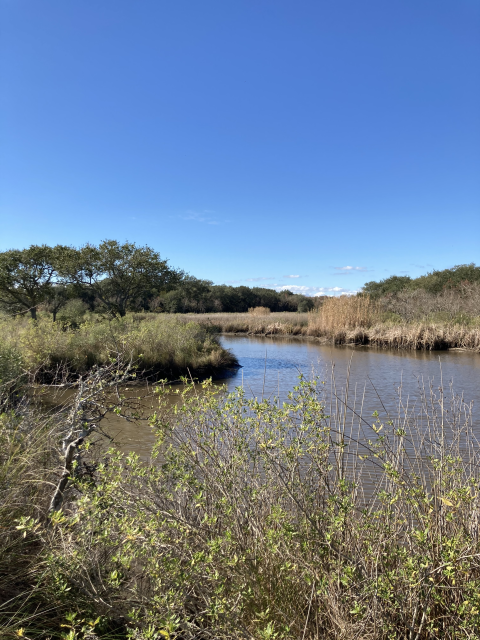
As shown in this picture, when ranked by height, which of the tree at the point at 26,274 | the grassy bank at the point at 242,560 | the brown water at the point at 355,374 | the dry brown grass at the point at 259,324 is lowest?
the brown water at the point at 355,374

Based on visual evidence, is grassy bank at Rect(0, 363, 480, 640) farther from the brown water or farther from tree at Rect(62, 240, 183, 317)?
tree at Rect(62, 240, 183, 317)

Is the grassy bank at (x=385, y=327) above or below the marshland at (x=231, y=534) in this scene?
above

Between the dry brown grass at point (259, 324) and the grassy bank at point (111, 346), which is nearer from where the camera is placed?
the grassy bank at point (111, 346)

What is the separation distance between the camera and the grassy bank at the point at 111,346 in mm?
10592

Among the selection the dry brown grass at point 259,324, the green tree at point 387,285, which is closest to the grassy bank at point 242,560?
the dry brown grass at point 259,324

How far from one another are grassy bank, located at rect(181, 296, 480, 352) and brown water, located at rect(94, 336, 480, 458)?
102cm

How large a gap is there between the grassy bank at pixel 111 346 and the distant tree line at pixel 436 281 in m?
20.8

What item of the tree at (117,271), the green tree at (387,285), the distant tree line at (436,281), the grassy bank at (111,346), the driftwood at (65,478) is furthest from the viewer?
the green tree at (387,285)

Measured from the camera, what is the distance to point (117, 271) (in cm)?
1847

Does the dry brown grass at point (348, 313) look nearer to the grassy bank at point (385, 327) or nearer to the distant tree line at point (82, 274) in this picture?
the grassy bank at point (385, 327)

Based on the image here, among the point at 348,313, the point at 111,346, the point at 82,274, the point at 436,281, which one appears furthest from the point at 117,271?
the point at 436,281

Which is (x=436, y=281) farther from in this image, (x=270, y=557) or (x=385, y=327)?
(x=270, y=557)

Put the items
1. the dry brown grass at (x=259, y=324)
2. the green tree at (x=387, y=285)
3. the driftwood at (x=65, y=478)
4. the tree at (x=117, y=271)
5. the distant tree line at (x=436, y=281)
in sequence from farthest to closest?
the green tree at (x=387, y=285), the distant tree line at (x=436, y=281), the dry brown grass at (x=259, y=324), the tree at (x=117, y=271), the driftwood at (x=65, y=478)

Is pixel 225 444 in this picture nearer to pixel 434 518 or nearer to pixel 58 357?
pixel 434 518
